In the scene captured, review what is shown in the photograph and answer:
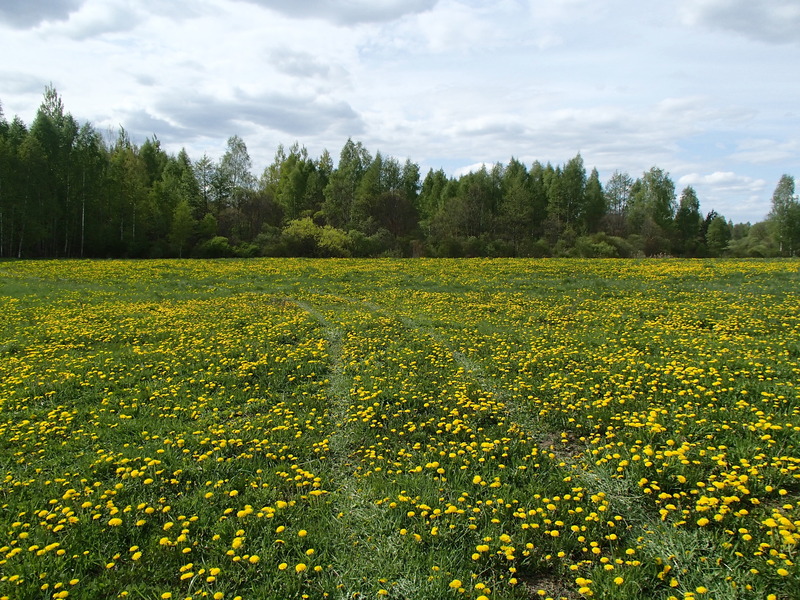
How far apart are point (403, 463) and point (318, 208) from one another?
251 ft

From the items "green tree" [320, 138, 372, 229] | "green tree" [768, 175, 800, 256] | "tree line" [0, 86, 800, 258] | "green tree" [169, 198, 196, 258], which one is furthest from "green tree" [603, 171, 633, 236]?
"green tree" [169, 198, 196, 258]

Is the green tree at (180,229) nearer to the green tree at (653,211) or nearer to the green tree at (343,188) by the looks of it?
the green tree at (343,188)

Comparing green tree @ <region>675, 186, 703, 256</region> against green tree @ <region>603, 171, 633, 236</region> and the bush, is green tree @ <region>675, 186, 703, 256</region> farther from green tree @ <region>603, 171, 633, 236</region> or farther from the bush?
the bush

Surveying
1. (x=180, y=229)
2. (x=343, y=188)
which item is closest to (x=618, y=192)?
(x=343, y=188)

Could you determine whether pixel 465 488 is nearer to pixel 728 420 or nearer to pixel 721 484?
pixel 721 484

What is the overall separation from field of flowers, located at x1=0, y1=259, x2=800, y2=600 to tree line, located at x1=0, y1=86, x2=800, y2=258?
145ft

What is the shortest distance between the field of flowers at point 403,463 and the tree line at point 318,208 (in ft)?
145

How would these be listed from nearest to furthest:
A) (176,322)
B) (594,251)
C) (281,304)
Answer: (176,322) < (281,304) < (594,251)

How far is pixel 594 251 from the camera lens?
216 feet

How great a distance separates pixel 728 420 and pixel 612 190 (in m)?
109

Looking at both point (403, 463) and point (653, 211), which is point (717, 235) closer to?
point (653, 211)

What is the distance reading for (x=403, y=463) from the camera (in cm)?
657

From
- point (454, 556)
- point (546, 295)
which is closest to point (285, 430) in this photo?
point (454, 556)

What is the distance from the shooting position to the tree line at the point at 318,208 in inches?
2088
